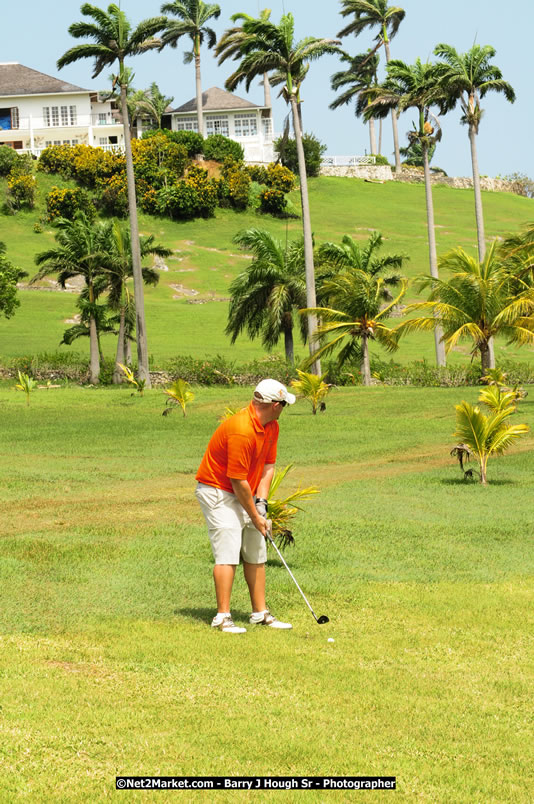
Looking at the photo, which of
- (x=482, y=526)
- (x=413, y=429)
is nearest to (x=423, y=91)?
(x=413, y=429)

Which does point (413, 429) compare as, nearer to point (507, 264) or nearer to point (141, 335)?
point (507, 264)

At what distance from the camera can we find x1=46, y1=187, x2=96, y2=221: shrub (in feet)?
240

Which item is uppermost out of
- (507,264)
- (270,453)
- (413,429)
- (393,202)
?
(393,202)

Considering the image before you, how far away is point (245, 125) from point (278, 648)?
9369cm

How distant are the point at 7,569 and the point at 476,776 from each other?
5841 millimetres

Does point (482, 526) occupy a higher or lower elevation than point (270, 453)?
lower

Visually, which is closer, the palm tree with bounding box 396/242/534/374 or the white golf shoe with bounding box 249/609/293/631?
the white golf shoe with bounding box 249/609/293/631

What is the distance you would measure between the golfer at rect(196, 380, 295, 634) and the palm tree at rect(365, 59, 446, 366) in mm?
35394

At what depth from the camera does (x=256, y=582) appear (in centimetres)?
750

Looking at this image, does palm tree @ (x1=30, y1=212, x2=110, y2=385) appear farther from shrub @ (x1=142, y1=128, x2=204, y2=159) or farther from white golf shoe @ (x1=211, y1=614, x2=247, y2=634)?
shrub @ (x1=142, y1=128, x2=204, y2=159)

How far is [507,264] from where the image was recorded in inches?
1273

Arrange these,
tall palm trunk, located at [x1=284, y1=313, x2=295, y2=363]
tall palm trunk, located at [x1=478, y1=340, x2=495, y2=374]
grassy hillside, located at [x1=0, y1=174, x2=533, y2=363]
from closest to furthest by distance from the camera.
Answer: tall palm trunk, located at [x1=478, y1=340, x2=495, y2=374], tall palm trunk, located at [x1=284, y1=313, x2=295, y2=363], grassy hillside, located at [x1=0, y1=174, x2=533, y2=363]

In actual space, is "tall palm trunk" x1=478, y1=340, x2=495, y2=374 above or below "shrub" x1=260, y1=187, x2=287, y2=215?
below

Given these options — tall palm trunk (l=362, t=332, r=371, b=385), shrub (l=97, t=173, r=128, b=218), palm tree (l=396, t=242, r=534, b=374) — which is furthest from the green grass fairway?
shrub (l=97, t=173, r=128, b=218)
